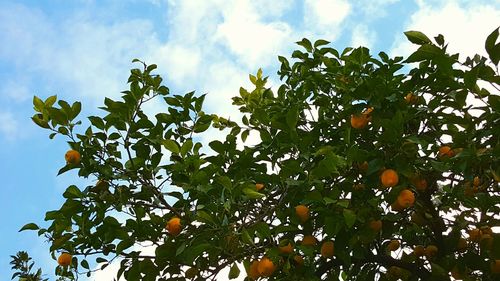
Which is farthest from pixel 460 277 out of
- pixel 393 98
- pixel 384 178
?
pixel 393 98

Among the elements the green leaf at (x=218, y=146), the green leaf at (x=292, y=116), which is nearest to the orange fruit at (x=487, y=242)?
the green leaf at (x=292, y=116)

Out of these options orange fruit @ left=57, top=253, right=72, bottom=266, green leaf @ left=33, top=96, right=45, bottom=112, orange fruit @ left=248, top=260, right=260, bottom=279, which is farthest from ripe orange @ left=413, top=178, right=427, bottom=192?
green leaf @ left=33, top=96, right=45, bottom=112

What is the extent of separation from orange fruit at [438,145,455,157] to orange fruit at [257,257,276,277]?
3.41 ft

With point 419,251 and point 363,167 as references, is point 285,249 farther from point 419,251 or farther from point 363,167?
point 419,251

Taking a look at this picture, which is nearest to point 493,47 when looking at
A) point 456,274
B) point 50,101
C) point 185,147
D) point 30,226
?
point 456,274

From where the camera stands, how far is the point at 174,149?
8.77 feet

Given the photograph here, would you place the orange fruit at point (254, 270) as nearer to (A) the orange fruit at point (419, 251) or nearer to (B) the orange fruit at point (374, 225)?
(B) the orange fruit at point (374, 225)

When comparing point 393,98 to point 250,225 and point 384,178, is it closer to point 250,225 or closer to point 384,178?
point 384,178

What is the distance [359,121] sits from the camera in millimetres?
2965

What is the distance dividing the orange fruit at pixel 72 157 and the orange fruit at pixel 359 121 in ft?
4.62

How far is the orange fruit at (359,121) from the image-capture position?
296 centimetres

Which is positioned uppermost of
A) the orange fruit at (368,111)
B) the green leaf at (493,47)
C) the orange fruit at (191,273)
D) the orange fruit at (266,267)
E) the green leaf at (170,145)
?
the orange fruit at (368,111)

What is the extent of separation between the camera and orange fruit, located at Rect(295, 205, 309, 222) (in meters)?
2.63

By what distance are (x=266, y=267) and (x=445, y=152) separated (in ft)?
3.66
